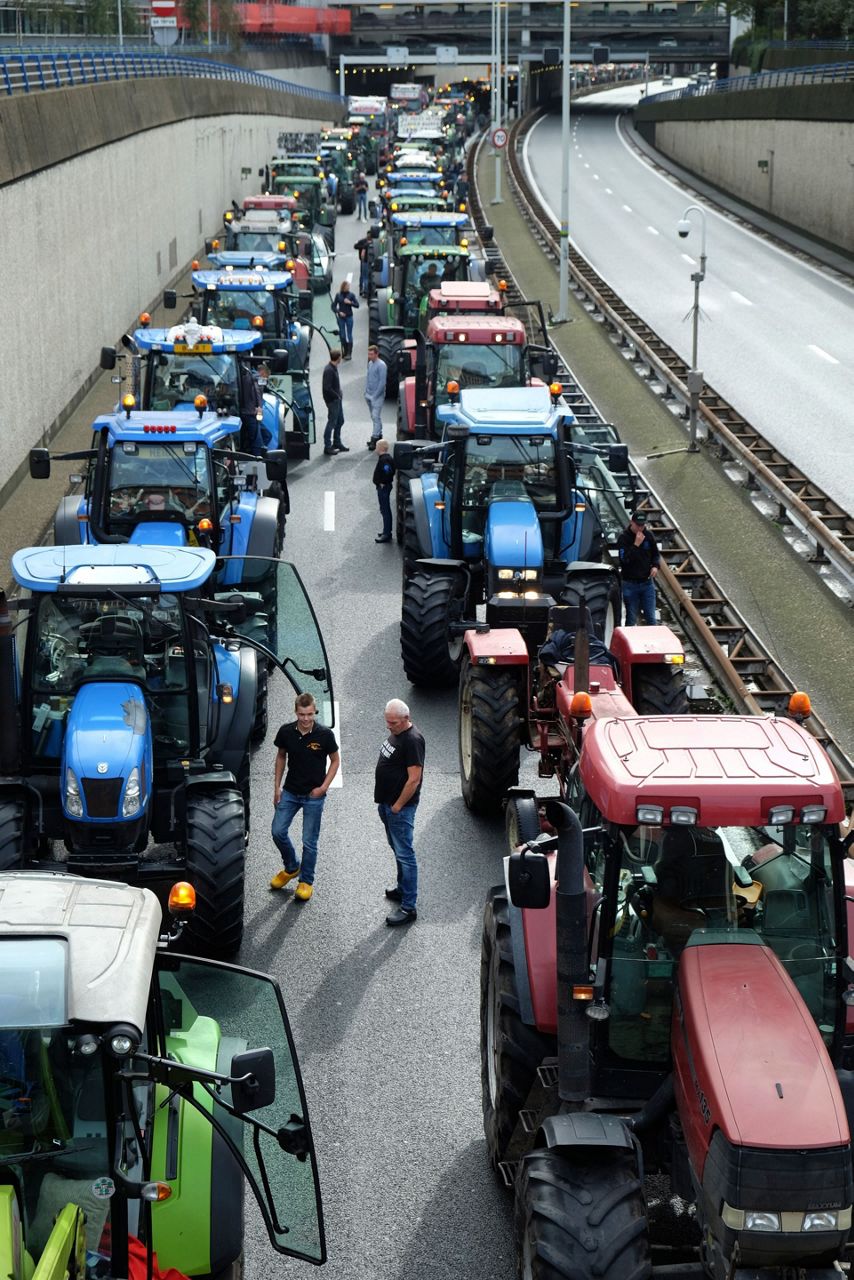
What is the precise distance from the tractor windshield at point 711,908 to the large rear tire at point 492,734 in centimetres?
582

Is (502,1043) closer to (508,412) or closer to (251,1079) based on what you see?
(251,1079)

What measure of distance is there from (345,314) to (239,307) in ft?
19.2

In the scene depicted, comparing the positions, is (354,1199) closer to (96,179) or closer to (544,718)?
(544,718)

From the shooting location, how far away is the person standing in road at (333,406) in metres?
25.3

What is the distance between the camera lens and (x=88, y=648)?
36.7 ft

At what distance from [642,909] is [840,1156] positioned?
1.53m

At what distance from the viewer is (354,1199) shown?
29.5 ft

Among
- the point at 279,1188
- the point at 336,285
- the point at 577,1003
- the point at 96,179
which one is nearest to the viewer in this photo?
the point at 577,1003

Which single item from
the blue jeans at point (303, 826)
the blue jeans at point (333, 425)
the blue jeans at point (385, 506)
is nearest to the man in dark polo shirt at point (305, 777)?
the blue jeans at point (303, 826)

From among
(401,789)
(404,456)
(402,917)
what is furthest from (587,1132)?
(404,456)

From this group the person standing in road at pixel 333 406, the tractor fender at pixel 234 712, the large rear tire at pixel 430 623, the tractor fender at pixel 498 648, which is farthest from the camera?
the person standing in road at pixel 333 406

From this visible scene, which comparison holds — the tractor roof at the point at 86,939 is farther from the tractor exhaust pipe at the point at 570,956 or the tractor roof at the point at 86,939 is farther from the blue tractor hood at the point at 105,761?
the blue tractor hood at the point at 105,761

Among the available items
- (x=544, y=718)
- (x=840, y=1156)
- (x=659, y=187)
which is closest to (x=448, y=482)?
(x=544, y=718)

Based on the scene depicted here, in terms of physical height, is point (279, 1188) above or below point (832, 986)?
below
